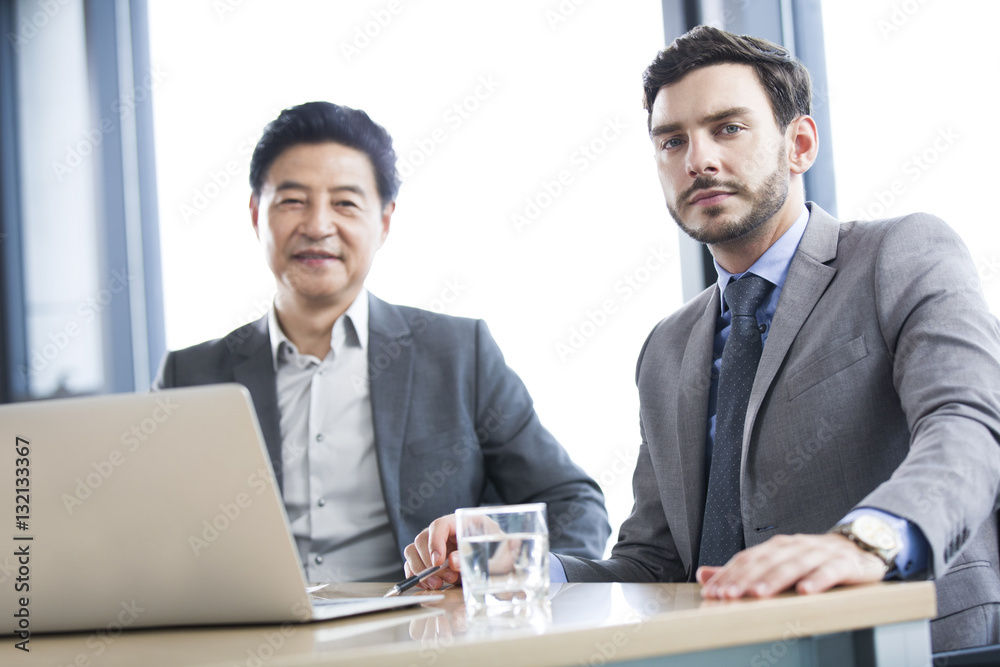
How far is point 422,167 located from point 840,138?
1166 millimetres

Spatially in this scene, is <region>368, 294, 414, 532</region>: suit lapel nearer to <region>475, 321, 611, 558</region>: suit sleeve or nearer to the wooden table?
<region>475, 321, 611, 558</region>: suit sleeve

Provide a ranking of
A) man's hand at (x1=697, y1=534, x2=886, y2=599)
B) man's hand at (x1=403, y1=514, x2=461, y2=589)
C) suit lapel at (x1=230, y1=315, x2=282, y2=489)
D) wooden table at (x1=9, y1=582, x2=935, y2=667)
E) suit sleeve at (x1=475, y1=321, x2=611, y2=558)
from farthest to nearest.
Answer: suit lapel at (x1=230, y1=315, x2=282, y2=489) < suit sleeve at (x1=475, y1=321, x2=611, y2=558) < man's hand at (x1=403, y1=514, x2=461, y2=589) < man's hand at (x1=697, y1=534, x2=886, y2=599) < wooden table at (x1=9, y1=582, x2=935, y2=667)

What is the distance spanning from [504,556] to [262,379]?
1.46 m

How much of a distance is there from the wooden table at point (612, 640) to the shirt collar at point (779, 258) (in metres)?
0.84

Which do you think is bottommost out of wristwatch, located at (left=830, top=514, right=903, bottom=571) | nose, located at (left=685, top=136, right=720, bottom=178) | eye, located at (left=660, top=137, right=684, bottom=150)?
wristwatch, located at (left=830, top=514, right=903, bottom=571)

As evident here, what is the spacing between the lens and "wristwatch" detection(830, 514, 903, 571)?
0.81 m

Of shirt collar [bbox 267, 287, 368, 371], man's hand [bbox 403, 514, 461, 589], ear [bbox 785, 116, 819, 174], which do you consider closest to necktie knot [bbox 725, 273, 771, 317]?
ear [bbox 785, 116, 819, 174]

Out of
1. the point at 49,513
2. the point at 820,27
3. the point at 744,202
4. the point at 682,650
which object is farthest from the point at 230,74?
the point at 682,650

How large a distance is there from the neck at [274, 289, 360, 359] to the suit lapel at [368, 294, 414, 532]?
96 millimetres

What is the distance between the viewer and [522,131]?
2594mm

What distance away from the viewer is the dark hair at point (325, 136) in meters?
2.28

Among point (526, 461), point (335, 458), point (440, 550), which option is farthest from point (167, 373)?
point (440, 550)

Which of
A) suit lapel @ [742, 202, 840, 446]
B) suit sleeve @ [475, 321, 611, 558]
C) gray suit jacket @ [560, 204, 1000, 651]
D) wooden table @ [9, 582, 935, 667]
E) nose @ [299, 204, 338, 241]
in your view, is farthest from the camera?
nose @ [299, 204, 338, 241]

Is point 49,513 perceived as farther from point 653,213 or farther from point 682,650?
point 653,213
